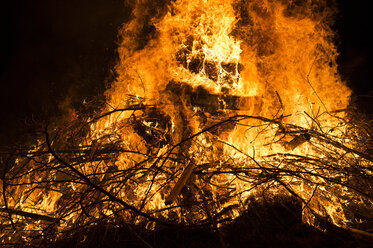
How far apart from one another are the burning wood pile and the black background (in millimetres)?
700

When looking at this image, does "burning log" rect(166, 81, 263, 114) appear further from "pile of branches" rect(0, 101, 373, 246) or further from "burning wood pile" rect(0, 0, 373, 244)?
"pile of branches" rect(0, 101, 373, 246)

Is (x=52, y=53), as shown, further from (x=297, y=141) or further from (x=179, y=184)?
(x=297, y=141)

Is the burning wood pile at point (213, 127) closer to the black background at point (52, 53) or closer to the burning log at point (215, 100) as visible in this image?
→ the burning log at point (215, 100)

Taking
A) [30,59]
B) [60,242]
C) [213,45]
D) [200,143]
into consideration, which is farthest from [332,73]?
[30,59]

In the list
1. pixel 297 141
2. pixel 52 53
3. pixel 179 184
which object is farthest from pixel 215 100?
Result: pixel 52 53

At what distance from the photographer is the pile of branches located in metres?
2.21

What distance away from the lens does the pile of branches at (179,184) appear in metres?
2.21

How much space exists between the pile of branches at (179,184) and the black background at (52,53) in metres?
1.63

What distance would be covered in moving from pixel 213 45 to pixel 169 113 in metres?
1.46

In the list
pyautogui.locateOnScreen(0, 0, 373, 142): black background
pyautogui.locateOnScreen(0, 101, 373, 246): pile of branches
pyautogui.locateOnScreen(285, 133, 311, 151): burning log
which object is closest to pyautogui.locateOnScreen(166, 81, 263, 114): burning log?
pyautogui.locateOnScreen(0, 101, 373, 246): pile of branches

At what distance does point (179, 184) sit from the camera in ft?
7.94

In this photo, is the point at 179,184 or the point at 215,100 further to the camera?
the point at 215,100

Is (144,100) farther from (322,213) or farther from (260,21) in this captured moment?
(322,213)

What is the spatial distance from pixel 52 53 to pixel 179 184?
4451 millimetres
